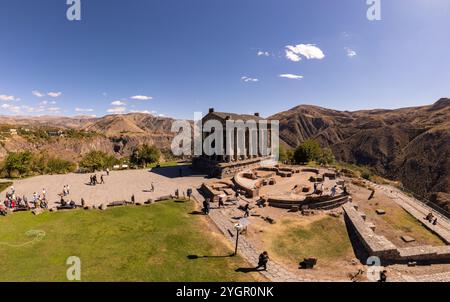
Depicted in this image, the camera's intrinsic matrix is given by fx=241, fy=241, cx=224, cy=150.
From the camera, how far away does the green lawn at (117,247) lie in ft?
48.3

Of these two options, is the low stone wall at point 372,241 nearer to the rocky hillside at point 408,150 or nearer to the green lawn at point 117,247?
A: the green lawn at point 117,247

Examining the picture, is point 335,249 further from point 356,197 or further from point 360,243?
point 356,197

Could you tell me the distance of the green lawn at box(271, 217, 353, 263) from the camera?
18.8 meters

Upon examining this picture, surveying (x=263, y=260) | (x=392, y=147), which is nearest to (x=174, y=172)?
(x=263, y=260)

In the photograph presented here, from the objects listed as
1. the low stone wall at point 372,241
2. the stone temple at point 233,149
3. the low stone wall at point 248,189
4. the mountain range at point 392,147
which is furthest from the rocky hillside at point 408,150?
the low stone wall at point 248,189

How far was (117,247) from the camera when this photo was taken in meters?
17.9

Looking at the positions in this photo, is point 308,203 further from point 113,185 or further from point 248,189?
point 113,185

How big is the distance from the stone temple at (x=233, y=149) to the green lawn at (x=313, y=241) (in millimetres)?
20393

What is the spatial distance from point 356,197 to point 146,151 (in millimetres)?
43722

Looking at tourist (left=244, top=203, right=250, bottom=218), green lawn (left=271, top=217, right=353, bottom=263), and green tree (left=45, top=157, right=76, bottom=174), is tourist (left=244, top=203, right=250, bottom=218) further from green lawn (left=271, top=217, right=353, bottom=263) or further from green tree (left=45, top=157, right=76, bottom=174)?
green tree (left=45, top=157, right=76, bottom=174)

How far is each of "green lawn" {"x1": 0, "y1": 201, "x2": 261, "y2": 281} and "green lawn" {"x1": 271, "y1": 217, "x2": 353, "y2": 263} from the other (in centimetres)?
454

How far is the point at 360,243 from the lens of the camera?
822 inches

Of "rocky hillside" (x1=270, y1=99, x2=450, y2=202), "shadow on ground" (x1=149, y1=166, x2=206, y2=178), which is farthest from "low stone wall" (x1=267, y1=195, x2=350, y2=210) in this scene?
"rocky hillside" (x1=270, y1=99, x2=450, y2=202)
